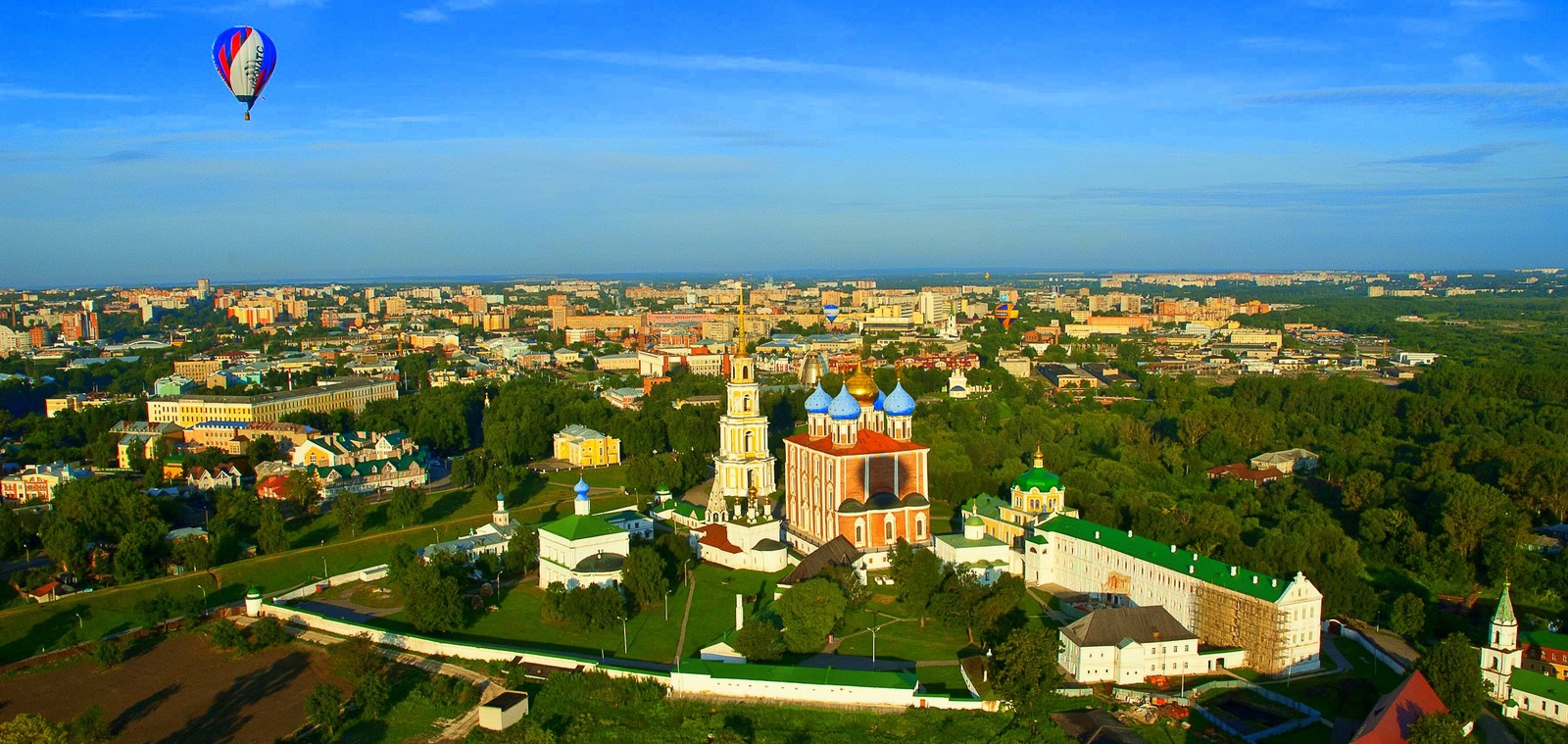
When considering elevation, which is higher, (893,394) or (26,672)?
(893,394)

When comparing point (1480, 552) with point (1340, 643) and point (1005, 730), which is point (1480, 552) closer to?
point (1340, 643)

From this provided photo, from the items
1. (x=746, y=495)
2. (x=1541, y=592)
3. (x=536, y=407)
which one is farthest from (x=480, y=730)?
(x=536, y=407)

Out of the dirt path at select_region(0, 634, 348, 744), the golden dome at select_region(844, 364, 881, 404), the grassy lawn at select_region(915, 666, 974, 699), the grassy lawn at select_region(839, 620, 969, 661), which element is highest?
the golden dome at select_region(844, 364, 881, 404)

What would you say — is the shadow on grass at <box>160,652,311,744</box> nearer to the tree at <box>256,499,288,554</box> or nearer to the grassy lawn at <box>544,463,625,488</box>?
the tree at <box>256,499,288,554</box>

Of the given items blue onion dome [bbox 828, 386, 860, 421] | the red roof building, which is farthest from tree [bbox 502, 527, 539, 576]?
the red roof building

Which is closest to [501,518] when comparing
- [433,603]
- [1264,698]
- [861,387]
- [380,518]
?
[380,518]

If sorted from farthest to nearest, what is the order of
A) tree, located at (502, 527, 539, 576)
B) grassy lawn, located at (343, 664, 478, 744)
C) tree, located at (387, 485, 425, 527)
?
tree, located at (387, 485, 425, 527) → tree, located at (502, 527, 539, 576) → grassy lawn, located at (343, 664, 478, 744)
